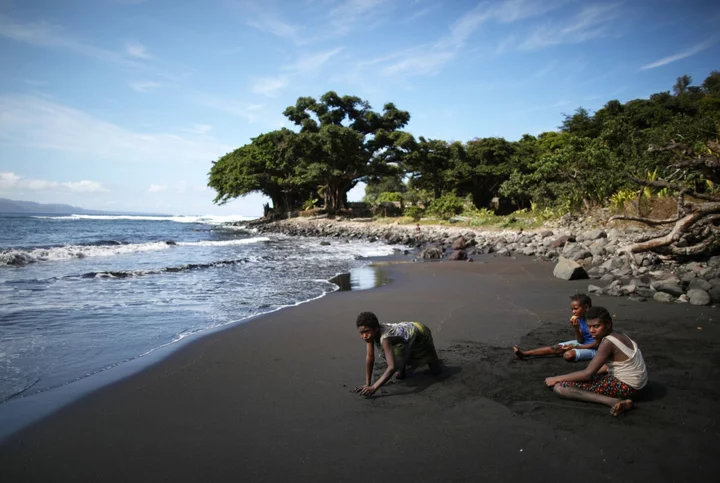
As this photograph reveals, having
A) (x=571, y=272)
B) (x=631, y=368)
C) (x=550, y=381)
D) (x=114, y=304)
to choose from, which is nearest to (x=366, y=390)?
(x=550, y=381)

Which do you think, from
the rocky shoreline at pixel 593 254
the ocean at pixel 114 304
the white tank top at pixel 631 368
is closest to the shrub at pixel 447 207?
the rocky shoreline at pixel 593 254

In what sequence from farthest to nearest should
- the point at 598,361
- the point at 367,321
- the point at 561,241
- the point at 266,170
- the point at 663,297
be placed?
the point at 266,170
the point at 561,241
the point at 663,297
the point at 367,321
the point at 598,361

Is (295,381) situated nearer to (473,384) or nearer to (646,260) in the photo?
(473,384)

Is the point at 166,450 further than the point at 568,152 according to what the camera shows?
No

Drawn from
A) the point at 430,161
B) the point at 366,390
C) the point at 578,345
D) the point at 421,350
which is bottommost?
the point at 366,390

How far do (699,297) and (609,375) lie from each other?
16.3 ft

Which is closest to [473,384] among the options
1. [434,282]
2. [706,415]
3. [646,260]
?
[706,415]

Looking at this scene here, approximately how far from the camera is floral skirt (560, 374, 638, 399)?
3773 mm

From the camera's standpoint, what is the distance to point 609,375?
388 cm

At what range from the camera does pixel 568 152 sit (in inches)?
914

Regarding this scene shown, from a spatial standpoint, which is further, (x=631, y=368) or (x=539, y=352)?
(x=539, y=352)

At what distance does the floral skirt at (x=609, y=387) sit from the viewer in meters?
3.77

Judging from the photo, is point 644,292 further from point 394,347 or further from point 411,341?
point 394,347

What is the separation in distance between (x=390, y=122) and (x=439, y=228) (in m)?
19.1
